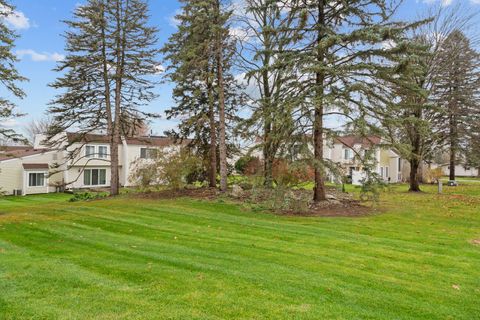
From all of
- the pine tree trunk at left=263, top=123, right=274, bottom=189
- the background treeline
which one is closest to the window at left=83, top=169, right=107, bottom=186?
the background treeline

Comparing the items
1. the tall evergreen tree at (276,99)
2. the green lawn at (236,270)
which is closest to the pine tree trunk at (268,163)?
the tall evergreen tree at (276,99)

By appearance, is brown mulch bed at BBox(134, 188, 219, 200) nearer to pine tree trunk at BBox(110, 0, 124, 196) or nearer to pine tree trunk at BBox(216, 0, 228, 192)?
pine tree trunk at BBox(216, 0, 228, 192)

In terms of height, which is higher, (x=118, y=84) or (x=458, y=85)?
(x=458, y=85)

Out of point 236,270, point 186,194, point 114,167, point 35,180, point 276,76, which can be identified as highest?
point 276,76

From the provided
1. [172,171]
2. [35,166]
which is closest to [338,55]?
[172,171]

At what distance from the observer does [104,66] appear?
61.7ft

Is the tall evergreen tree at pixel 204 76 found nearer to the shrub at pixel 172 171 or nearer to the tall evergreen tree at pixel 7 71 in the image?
the shrub at pixel 172 171

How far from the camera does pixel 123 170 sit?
3350cm

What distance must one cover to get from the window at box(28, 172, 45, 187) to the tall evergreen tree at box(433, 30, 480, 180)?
34.2 meters

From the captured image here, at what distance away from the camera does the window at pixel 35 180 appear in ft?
98.4

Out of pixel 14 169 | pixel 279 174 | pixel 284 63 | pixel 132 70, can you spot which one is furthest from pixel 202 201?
pixel 14 169

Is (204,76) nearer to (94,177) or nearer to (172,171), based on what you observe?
(172,171)

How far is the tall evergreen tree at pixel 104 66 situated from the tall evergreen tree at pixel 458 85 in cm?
1865

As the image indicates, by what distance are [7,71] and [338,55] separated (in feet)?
41.2
